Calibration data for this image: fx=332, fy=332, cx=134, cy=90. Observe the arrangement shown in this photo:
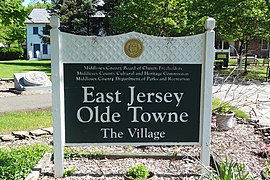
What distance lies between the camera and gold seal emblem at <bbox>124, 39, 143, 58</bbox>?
3.58m

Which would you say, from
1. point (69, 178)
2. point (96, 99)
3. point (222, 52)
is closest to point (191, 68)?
point (96, 99)

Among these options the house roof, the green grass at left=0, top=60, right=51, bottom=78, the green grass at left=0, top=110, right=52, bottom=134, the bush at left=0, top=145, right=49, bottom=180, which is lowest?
the green grass at left=0, top=110, right=52, bottom=134

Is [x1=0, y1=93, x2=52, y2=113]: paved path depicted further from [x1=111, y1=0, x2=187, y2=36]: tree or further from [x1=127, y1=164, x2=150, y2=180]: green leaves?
[x1=111, y1=0, x2=187, y2=36]: tree

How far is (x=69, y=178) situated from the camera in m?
3.61

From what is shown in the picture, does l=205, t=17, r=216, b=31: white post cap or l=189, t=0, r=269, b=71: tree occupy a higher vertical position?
l=189, t=0, r=269, b=71: tree

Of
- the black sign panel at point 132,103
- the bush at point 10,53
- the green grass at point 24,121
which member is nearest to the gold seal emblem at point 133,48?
the black sign panel at point 132,103

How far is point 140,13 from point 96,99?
13962 mm

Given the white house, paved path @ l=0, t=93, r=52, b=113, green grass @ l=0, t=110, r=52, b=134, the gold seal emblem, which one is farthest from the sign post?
the white house

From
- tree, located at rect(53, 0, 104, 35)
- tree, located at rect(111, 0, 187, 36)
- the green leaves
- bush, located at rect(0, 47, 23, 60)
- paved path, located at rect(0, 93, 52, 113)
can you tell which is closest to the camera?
the green leaves

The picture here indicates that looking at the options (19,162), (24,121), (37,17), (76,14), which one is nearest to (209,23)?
(19,162)

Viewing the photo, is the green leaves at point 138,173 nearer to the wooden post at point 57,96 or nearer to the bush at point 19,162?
the wooden post at point 57,96

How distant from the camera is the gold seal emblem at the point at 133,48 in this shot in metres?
3.58

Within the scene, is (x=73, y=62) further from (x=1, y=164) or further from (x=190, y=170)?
(x=190, y=170)

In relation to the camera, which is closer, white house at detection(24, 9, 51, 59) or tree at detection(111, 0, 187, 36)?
tree at detection(111, 0, 187, 36)
